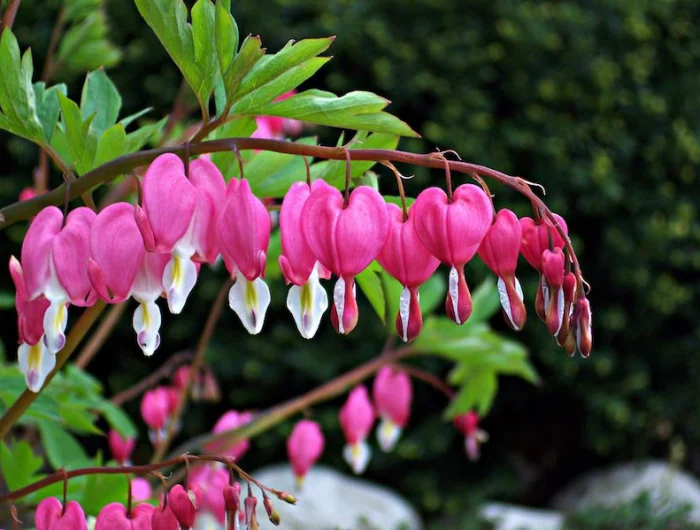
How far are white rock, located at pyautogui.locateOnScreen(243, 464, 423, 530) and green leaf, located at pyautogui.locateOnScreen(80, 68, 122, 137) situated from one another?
225 centimetres

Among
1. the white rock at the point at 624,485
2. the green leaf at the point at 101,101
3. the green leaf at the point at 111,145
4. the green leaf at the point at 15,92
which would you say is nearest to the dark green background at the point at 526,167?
the white rock at the point at 624,485

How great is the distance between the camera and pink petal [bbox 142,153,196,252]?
0.87 m

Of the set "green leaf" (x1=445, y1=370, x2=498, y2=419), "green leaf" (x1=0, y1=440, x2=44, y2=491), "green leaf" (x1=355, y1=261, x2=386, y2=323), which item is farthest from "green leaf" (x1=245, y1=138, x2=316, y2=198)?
"green leaf" (x1=445, y1=370, x2=498, y2=419)

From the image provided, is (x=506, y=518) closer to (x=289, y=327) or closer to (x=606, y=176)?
(x=289, y=327)

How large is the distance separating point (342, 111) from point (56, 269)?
0.32 meters

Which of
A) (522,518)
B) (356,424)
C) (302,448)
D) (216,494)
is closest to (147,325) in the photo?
(216,494)

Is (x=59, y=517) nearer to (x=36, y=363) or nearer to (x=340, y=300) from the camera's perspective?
(x=36, y=363)

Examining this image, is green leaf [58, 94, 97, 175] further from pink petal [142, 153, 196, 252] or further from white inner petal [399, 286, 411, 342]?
white inner petal [399, 286, 411, 342]

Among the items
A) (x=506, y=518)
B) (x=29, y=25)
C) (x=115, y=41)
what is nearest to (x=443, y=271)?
(x=506, y=518)

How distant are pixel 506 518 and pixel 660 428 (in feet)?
3.85

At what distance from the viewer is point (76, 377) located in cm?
180

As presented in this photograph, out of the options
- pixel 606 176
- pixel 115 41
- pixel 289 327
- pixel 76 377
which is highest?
pixel 76 377

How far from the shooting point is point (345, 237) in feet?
2.85

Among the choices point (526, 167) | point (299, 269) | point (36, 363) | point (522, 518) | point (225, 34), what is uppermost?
point (225, 34)
